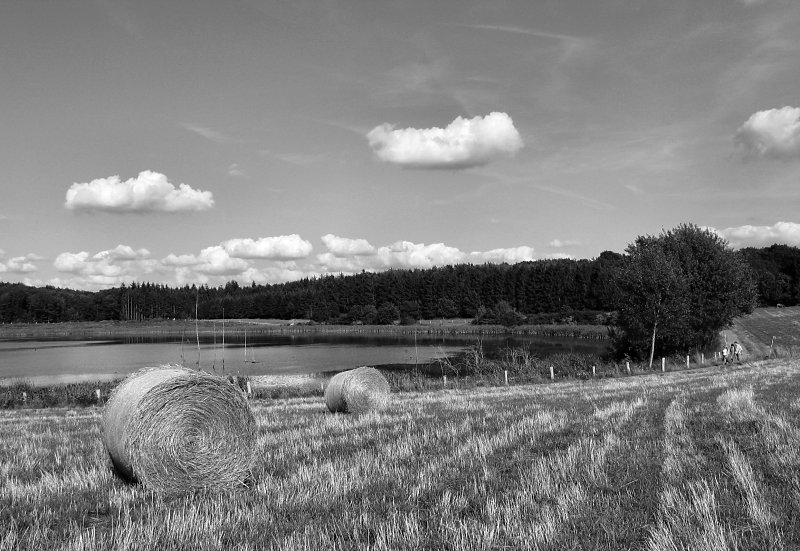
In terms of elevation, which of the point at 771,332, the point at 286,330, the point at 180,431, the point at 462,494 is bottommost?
the point at 286,330

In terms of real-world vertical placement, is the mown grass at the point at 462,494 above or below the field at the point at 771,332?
above

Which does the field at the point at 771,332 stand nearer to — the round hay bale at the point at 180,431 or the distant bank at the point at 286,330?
the distant bank at the point at 286,330

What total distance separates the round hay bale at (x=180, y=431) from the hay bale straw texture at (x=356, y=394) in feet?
32.5

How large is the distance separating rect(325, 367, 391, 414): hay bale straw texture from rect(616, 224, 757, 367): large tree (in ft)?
122

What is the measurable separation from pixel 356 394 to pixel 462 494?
42.0ft

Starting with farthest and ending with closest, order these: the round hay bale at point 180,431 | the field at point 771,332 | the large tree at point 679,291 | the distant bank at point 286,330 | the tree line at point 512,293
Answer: the tree line at point 512,293, the distant bank at point 286,330, the field at point 771,332, the large tree at point 679,291, the round hay bale at point 180,431

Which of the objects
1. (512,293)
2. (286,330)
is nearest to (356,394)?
(286,330)

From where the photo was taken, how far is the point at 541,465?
8.05 m

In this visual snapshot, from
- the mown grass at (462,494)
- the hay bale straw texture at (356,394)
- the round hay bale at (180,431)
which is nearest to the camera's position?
the mown grass at (462,494)

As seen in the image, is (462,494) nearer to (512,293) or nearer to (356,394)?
(356,394)

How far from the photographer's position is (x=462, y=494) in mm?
6840

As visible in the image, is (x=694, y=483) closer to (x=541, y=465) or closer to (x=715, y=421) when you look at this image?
(x=541, y=465)

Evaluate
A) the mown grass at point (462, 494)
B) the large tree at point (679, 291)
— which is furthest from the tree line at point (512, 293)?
the mown grass at point (462, 494)

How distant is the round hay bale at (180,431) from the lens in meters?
8.40
